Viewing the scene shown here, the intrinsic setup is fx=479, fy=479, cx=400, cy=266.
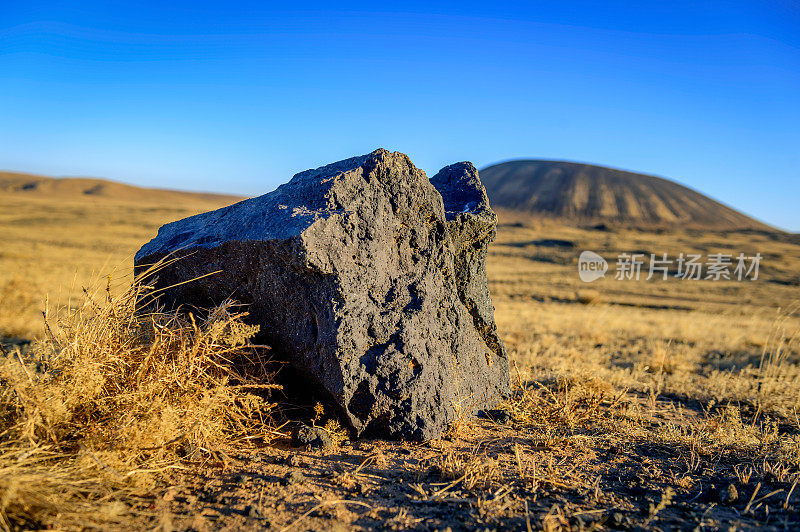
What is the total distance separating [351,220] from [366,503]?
179 cm

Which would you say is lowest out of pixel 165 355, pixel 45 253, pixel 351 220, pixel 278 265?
pixel 45 253

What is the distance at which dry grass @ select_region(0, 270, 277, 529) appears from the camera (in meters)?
2.29

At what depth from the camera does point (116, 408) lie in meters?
2.78

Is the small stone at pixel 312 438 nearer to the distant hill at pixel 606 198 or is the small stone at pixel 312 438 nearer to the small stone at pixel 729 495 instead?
the small stone at pixel 729 495

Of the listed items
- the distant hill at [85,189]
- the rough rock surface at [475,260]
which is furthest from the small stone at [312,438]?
the distant hill at [85,189]

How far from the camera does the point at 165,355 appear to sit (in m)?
2.96

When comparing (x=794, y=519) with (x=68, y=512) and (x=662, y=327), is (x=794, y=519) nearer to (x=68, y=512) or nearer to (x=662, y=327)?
(x=68, y=512)

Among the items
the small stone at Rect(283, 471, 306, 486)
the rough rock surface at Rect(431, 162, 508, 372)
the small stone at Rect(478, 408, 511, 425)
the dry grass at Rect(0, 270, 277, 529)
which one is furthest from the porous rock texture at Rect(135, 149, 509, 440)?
the small stone at Rect(283, 471, 306, 486)

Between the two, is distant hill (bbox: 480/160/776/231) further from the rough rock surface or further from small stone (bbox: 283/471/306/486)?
small stone (bbox: 283/471/306/486)

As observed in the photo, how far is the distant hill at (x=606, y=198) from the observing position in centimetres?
6900

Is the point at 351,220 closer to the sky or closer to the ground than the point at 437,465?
closer to the sky

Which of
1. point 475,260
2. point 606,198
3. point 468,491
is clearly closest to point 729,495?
point 468,491

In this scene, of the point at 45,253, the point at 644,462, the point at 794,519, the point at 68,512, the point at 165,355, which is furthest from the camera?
the point at 45,253

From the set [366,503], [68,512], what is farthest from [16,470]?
[366,503]
